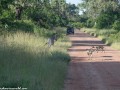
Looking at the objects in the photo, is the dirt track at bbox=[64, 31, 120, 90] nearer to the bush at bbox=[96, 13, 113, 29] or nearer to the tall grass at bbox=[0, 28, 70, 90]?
the tall grass at bbox=[0, 28, 70, 90]

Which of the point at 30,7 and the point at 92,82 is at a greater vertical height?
the point at 30,7

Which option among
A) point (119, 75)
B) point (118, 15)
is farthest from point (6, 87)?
point (118, 15)

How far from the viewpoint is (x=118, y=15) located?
63.2 meters

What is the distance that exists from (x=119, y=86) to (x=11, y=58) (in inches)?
138

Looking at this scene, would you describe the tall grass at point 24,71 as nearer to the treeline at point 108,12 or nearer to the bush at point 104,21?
the treeline at point 108,12

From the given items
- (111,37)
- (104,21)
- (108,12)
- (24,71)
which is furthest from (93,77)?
(104,21)

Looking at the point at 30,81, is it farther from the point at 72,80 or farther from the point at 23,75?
the point at 72,80

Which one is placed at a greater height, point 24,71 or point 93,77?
point 24,71

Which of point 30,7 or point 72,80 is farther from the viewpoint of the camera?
point 30,7

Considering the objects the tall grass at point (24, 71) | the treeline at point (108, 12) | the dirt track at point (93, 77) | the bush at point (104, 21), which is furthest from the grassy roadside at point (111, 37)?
the tall grass at point (24, 71)

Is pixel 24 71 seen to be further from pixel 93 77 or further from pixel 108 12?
pixel 108 12

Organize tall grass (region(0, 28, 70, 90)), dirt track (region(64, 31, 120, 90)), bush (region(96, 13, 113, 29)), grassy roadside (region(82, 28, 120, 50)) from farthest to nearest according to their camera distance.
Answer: bush (region(96, 13, 113, 29))
grassy roadside (region(82, 28, 120, 50))
dirt track (region(64, 31, 120, 90))
tall grass (region(0, 28, 70, 90))

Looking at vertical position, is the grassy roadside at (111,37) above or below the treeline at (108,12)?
below

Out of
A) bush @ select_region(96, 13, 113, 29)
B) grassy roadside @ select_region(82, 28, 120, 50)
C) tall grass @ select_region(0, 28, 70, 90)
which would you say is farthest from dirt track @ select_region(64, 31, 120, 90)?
bush @ select_region(96, 13, 113, 29)
